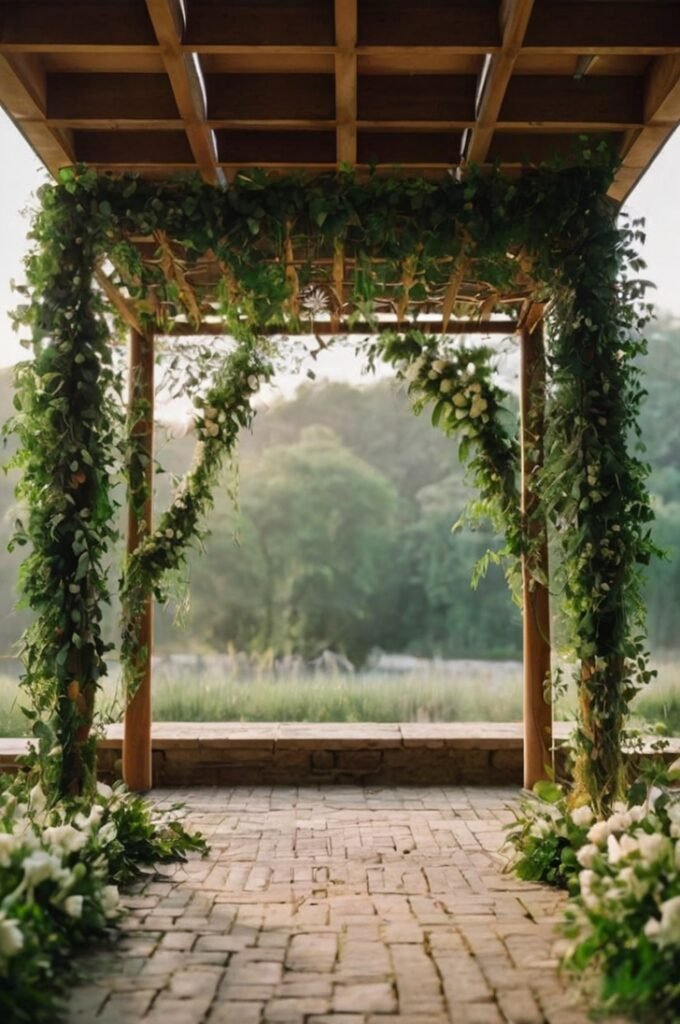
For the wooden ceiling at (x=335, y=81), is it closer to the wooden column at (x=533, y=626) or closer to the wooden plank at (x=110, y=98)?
the wooden plank at (x=110, y=98)

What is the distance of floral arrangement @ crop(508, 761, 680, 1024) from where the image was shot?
2652 millimetres

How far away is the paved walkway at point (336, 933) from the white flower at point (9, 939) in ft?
0.96

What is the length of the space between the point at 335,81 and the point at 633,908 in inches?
121

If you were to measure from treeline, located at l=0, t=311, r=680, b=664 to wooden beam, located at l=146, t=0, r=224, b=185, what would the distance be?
12361mm

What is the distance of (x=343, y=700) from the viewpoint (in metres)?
8.41

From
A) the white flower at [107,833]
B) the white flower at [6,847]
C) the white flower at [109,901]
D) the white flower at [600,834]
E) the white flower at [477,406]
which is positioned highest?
the white flower at [477,406]

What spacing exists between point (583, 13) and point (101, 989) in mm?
3506

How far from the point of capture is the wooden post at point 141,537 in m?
5.80

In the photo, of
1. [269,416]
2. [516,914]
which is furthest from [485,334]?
[269,416]

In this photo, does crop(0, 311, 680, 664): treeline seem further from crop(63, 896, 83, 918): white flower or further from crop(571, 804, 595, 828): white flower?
A: crop(63, 896, 83, 918): white flower

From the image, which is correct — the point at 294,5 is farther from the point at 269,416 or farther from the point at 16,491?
the point at 269,416

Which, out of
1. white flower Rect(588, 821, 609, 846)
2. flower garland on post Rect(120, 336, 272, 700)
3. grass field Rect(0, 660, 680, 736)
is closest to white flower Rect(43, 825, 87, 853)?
white flower Rect(588, 821, 609, 846)

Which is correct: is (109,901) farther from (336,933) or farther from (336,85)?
(336,85)

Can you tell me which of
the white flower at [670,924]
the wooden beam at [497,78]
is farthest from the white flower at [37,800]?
the wooden beam at [497,78]
